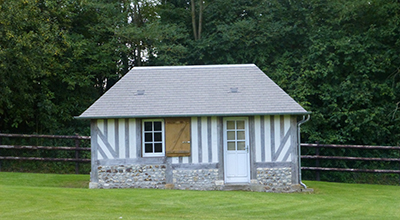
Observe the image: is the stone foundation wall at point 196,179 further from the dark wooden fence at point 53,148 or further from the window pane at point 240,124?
the dark wooden fence at point 53,148

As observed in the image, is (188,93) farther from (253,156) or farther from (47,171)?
(47,171)

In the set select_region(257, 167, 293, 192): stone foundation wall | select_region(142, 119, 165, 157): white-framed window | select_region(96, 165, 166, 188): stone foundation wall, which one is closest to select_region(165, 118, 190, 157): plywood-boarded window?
select_region(142, 119, 165, 157): white-framed window

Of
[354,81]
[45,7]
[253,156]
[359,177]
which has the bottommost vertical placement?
[359,177]

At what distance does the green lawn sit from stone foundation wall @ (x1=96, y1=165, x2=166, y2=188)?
71 centimetres

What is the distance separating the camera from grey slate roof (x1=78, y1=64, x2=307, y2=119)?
12.2 metres

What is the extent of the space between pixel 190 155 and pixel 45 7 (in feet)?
33.3

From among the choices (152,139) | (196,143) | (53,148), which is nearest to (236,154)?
(196,143)

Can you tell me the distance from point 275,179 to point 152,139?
11.8ft

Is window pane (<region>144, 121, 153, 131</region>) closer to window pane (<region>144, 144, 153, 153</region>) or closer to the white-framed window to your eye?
the white-framed window

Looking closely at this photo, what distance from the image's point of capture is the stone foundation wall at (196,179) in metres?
12.3

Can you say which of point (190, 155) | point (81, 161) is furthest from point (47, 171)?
point (190, 155)

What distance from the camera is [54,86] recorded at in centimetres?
1892

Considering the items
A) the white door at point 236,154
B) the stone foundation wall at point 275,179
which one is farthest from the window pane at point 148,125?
the stone foundation wall at point 275,179

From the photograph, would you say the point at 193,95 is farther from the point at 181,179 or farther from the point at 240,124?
the point at 181,179
